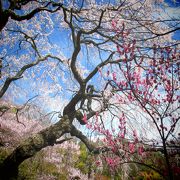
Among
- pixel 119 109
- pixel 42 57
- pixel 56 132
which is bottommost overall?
pixel 56 132

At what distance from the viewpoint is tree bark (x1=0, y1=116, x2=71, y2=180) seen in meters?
6.42

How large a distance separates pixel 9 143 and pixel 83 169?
18.7ft

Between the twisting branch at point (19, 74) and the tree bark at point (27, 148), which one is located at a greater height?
the twisting branch at point (19, 74)

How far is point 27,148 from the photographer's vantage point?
6.42 meters

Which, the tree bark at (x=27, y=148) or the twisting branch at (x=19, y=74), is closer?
the tree bark at (x=27, y=148)

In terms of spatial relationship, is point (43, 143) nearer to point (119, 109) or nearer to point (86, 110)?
point (86, 110)

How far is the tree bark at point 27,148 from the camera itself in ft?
21.1

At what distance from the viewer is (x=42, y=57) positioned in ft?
30.5

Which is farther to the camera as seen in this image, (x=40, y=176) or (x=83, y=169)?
(x=83, y=169)

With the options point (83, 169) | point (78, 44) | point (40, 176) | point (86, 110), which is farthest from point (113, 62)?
point (83, 169)

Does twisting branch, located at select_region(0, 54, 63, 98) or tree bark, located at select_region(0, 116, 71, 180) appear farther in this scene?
twisting branch, located at select_region(0, 54, 63, 98)

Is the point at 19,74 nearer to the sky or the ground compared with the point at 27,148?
nearer to the sky

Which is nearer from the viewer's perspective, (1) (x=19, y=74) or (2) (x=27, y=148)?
(2) (x=27, y=148)

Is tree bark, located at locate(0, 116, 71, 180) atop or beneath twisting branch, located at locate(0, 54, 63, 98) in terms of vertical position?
beneath
